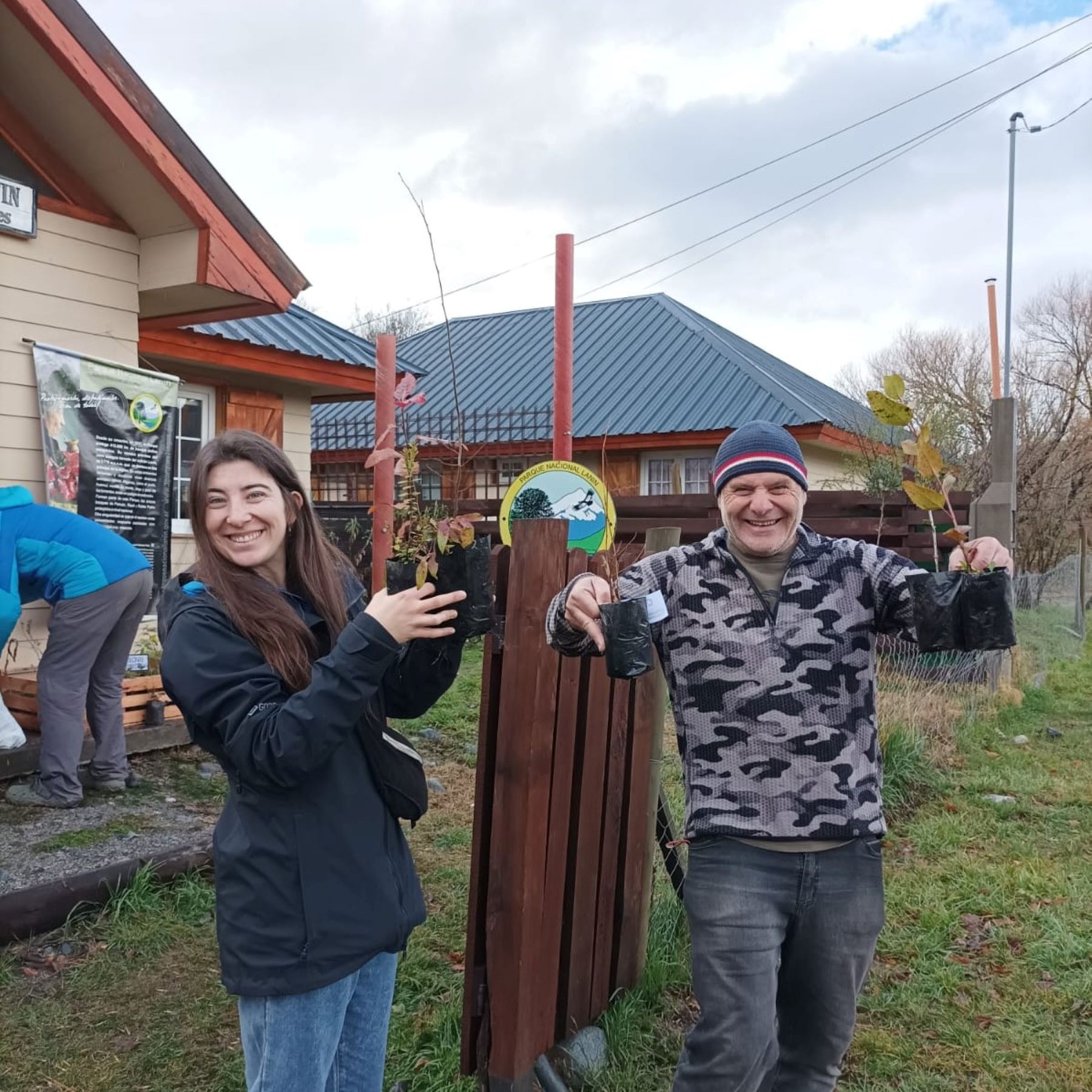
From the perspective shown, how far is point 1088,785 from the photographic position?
5.94 metres

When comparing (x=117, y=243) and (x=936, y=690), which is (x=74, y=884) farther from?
(x=936, y=690)

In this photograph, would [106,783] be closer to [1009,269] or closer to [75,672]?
[75,672]

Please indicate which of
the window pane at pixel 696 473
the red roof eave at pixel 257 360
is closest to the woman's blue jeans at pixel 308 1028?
the red roof eave at pixel 257 360

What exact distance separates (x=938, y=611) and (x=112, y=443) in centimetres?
504

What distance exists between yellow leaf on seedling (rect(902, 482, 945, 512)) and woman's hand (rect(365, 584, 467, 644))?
1016 mm

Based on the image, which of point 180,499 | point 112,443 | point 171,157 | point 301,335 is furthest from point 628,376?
point 171,157

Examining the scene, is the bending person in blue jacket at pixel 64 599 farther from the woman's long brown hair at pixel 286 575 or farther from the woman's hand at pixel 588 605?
the woman's hand at pixel 588 605

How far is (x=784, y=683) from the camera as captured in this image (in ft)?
6.65

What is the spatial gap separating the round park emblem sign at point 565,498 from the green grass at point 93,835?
7.15 feet

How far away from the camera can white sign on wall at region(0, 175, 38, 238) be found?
490 cm

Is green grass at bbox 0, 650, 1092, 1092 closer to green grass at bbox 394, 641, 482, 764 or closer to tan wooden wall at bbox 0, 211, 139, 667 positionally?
green grass at bbox 394, 641, 482, 764

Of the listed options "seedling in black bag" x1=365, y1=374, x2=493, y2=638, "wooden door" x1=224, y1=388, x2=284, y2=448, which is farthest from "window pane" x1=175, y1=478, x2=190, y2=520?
"seedling in black bag" x1=365, y1=374, x2=493, y2=638

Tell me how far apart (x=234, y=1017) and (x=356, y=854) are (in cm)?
179

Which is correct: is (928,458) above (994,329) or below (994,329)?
below
